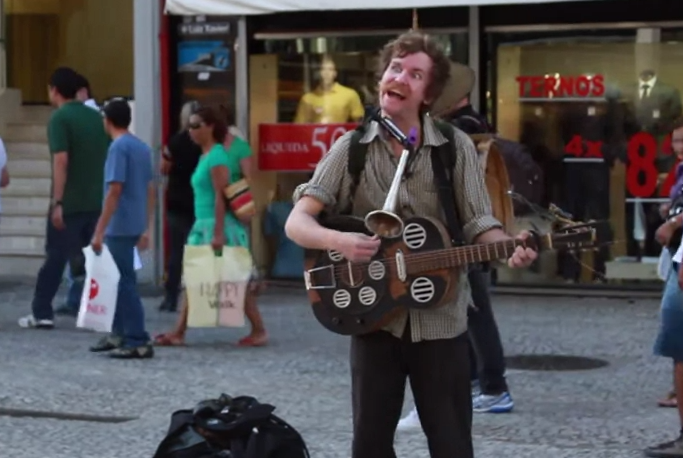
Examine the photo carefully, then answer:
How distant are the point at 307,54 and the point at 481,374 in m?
6.39

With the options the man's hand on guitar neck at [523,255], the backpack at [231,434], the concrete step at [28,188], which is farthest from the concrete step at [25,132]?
the man's hand on guitar neck at [523,255]

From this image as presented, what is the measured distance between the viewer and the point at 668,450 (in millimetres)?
7301

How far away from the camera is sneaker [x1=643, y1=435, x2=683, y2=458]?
7.28m

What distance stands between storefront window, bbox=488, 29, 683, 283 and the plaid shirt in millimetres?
7943

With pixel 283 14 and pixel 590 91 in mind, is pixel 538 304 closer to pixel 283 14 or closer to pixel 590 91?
pixel 590 91

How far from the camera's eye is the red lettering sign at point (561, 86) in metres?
13.2

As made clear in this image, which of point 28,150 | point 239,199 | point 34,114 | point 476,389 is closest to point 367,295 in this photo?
point 476,389

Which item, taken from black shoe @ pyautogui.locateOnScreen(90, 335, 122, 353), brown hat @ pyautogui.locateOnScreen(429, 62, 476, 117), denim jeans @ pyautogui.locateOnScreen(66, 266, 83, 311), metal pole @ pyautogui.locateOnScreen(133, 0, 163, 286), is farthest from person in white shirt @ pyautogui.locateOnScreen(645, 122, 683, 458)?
metal pole @ pyautogui.locateOnScreen(133, 0, 163, 286)

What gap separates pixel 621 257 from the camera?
523 inches

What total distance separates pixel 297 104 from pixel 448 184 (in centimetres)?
915

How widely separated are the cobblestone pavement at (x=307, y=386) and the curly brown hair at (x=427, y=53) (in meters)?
2.63

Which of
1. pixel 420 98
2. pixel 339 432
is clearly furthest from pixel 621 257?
pixel 420 98

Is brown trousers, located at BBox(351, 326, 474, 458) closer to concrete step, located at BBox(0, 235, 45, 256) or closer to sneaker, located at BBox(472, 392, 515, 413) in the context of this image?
sneaker, located at BBox(472, 392, 515, 413)

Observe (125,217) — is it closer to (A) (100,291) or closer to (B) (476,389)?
(A) (100,291)
